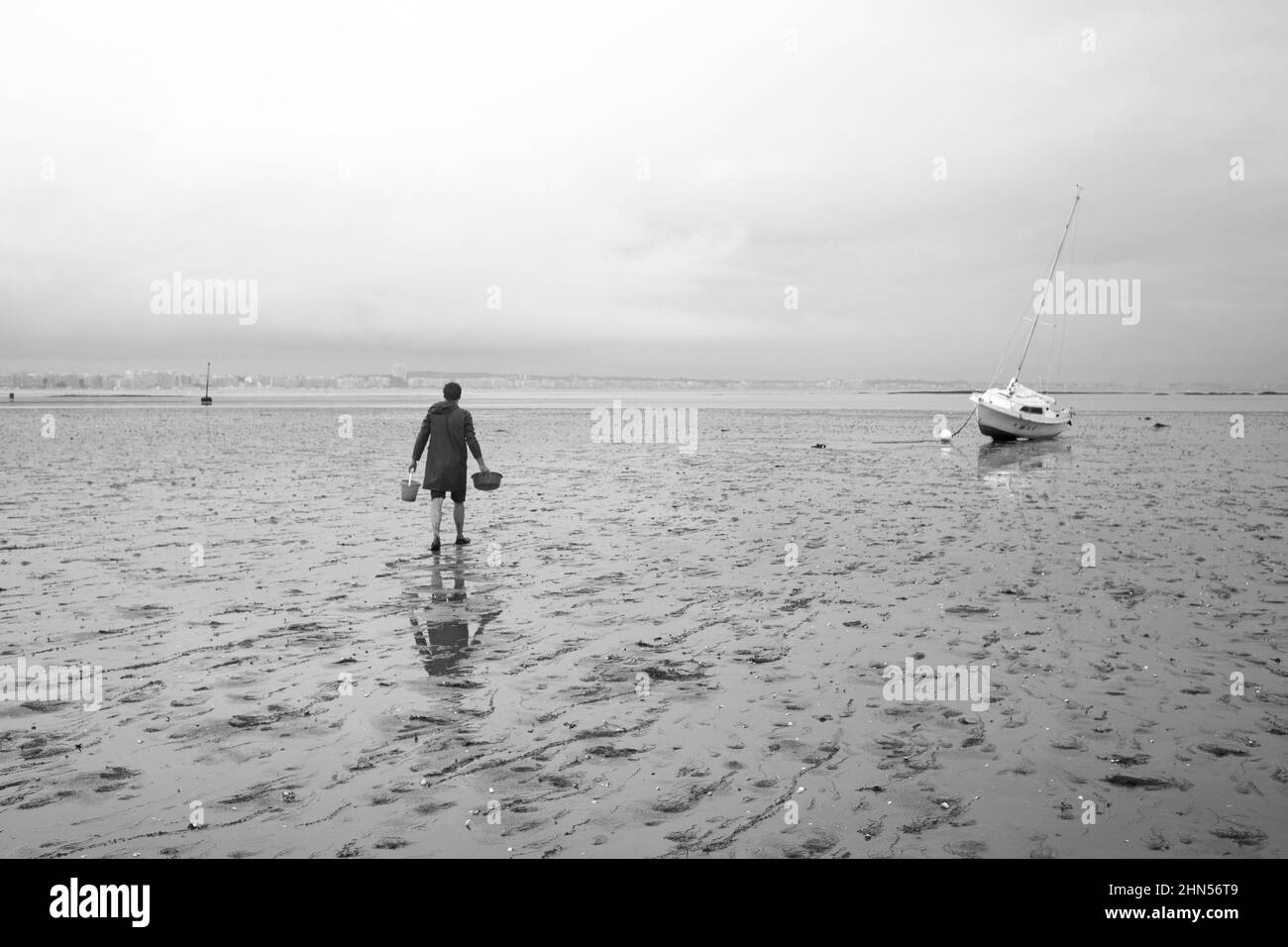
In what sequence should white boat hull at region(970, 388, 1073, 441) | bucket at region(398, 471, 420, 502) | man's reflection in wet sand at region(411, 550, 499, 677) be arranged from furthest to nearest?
1. white boat hull at region(970, 388, 1073, 441)
2. bucket at region(398, 471, 420, 502)
3. man's reflection in wet sand at region(411, 550, 499, 677)

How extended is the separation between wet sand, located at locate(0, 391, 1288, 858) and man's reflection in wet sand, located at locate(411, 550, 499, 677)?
0.07 meters

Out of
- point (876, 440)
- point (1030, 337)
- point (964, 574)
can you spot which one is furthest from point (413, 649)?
point (1030, 337)

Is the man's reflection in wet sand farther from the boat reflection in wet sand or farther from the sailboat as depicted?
the sailboat

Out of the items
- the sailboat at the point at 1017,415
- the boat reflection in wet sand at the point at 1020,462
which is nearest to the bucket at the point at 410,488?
the boat reflection in wet sand at the point at 1020,462

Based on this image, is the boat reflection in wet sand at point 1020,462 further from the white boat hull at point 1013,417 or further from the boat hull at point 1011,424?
the white boat hull at point 1013,417

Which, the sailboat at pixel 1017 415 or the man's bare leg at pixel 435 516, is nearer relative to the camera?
the man's bare leg at pixel 435 516

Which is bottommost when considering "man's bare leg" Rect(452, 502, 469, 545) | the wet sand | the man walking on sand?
the wet sand

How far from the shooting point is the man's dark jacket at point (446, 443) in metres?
14.6

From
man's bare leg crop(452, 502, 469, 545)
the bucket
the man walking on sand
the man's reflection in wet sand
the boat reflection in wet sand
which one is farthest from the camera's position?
the boat reflection in wet sand

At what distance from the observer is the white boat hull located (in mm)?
44594

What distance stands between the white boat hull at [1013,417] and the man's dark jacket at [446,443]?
118 feet

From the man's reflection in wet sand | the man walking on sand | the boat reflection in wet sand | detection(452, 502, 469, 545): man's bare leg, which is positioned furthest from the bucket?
the boat reflection in wet sand

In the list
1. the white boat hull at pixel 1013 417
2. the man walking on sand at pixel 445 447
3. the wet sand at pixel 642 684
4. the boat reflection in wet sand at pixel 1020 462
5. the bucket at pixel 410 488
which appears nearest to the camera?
the wet sand at pixel 642 684
